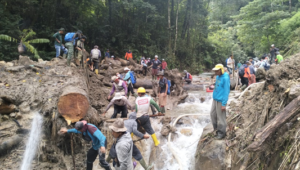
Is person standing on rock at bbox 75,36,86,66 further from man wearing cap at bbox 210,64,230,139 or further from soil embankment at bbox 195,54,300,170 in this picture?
soil embankment at bbox 195,54,300,170

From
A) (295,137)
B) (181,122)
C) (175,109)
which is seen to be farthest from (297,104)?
(175,109)

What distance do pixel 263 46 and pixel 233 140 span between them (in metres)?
20.7

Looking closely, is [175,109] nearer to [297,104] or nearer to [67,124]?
[67,124]

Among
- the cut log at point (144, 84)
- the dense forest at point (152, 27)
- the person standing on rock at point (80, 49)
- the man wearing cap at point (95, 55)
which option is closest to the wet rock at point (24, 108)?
the person standing on rock at point (80, 49)

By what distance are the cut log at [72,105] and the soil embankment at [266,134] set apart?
3783 mm

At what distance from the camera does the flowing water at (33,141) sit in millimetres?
5321

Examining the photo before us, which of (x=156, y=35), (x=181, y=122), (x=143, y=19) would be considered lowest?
(x=181, y=122)

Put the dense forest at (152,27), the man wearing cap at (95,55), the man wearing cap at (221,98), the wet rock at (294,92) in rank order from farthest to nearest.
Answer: the dense forest at (152,27) → the man wearing cap at (95,55) → the man wearing cap at (221,98) → the wet rock at (294,92)

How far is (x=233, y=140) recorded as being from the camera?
210 inches

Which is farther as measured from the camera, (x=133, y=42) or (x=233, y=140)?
(x=133, y=42)

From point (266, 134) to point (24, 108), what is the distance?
6622 mm

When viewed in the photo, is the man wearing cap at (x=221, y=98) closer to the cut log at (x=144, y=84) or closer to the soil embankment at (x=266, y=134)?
the soil embankment at (x=266, y=134)

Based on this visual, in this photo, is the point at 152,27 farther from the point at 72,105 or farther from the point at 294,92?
the point at 294,92

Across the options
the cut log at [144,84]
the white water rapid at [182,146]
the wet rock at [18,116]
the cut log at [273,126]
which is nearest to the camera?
the cut log at [273,126]
